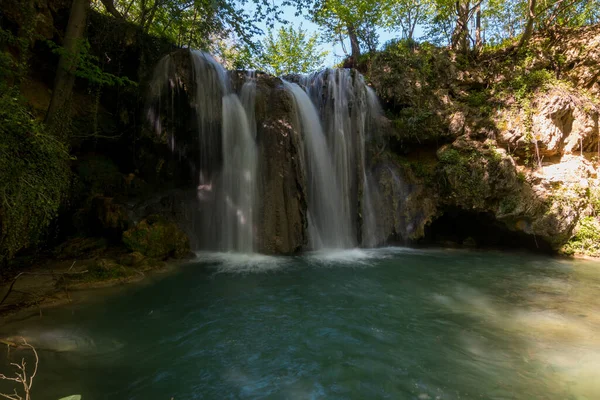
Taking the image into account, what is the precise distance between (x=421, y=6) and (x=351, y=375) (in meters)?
20.4

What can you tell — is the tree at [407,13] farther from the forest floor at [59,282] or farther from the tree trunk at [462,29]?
the forest floor at [59,282]

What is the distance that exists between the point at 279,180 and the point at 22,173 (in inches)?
234

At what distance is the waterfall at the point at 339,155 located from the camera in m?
10.9

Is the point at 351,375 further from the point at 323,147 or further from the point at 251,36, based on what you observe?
the point at 251,36

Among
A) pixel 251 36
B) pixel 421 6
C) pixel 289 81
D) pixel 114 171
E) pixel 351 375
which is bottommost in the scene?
pixel 351 375

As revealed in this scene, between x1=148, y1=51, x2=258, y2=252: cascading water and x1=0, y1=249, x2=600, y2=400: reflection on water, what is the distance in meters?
2.74

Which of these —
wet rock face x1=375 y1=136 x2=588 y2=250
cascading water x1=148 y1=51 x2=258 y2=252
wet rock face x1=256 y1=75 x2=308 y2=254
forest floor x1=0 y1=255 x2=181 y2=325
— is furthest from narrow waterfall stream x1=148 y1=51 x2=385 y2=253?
forest floor x1=0 y1=255 x2=181 y2=325

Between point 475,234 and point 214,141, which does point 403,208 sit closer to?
point 475,234

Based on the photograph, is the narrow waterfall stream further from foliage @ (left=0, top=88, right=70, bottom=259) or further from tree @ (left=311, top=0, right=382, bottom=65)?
tree @ (left=311, top=0, right=382, bottom=65)

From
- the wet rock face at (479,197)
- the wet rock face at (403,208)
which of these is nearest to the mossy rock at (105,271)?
the wet rock face at (403,208)

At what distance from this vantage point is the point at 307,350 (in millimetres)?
4160

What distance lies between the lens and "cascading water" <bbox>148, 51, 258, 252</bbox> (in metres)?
9.76

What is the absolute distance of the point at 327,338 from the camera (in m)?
4.48

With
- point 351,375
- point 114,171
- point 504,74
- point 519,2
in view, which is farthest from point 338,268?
point 519,2
